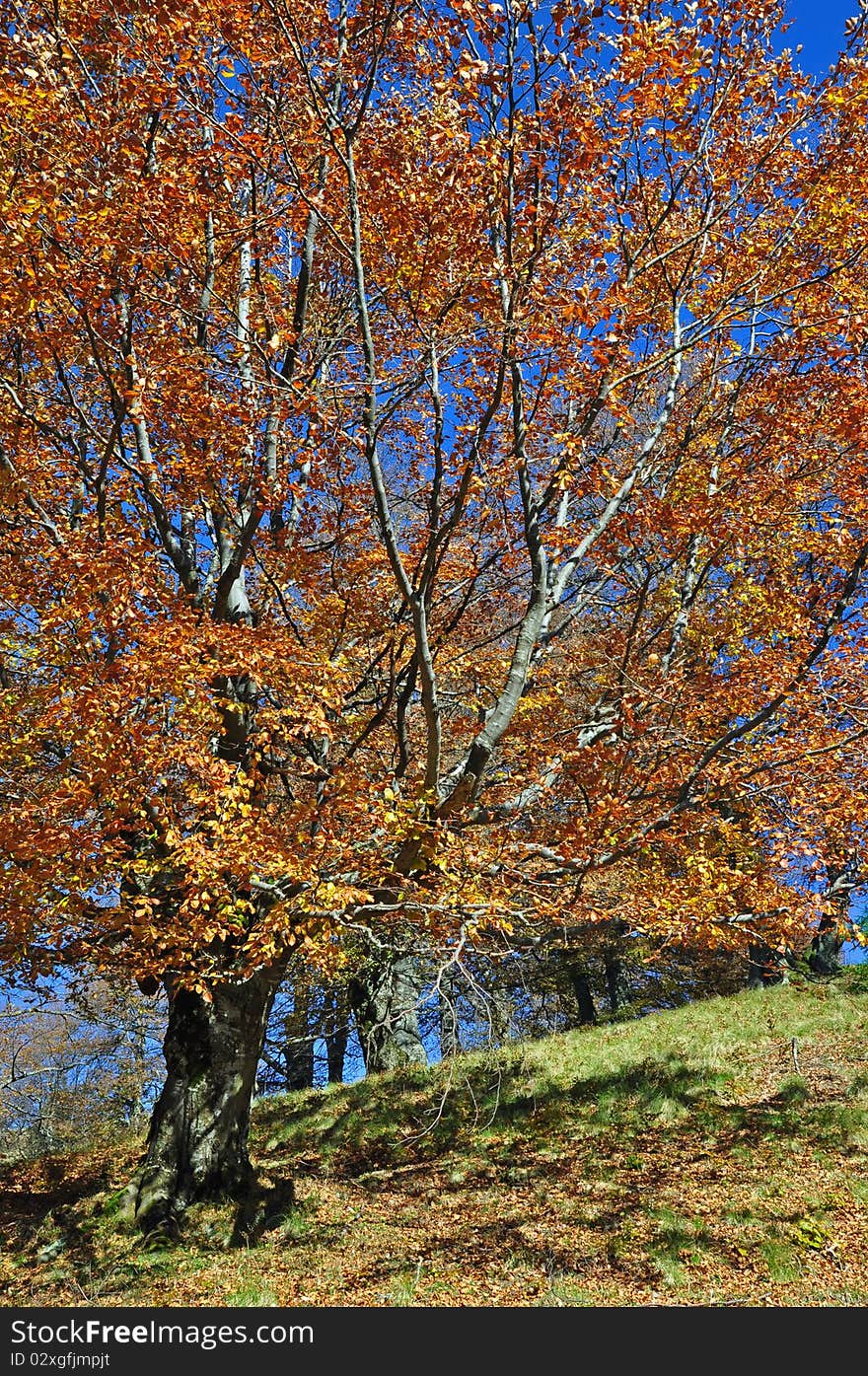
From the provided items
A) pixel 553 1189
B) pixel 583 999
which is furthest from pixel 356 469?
pixel 583 999

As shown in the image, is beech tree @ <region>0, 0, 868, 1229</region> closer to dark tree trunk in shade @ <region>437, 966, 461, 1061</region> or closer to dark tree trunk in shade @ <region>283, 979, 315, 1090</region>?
dark tree trunk in shade @ <region>437, 966, 461, 1061</region>

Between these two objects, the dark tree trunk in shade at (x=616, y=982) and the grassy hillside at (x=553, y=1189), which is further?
the dark tree trunk in shade at (x=616, y=982)

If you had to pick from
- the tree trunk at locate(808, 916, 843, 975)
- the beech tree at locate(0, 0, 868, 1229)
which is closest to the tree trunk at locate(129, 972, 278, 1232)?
the beech tree at locate(0, 0, 868, 1229)

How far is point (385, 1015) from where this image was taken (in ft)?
57.9

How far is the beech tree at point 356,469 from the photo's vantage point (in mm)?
7457

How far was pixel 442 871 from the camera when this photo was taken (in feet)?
28.3

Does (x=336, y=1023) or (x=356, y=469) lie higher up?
(x=356, y=469)

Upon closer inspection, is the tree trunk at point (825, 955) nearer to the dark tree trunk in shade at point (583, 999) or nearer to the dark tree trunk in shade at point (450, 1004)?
the dark tree trunk in shade at point (583, 999)

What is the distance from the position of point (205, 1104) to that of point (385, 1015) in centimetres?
713

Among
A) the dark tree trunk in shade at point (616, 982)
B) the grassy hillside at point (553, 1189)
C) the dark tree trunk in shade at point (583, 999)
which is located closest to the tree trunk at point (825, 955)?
the grassy hillside at point (553, 1189)

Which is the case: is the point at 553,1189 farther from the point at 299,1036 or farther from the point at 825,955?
the point at 299,1036

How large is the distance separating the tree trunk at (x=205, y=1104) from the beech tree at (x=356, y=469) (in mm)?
Answer: 49

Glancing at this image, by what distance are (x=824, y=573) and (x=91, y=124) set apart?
473 inches

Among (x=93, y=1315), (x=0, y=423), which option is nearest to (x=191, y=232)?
(x=0, y=423)
